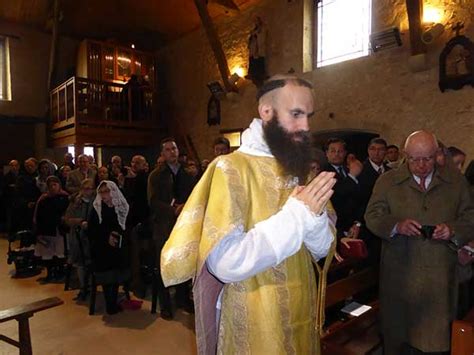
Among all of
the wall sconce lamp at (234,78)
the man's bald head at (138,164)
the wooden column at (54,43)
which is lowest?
the man's bald head at (138,164)

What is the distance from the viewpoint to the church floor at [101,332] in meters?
3.14

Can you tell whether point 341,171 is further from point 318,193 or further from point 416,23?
point 416,23

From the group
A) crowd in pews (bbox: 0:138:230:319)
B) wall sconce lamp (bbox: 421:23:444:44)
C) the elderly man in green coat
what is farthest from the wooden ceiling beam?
the elderly man in green coat

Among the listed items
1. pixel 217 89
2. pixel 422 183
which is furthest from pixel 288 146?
pixel 217 89

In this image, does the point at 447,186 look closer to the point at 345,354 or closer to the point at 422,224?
the point at 422,224

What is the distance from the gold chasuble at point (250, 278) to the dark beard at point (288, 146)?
0.12 ft

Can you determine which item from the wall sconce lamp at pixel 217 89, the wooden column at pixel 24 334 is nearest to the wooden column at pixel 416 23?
the wall sconce lamp at pixel 217 89

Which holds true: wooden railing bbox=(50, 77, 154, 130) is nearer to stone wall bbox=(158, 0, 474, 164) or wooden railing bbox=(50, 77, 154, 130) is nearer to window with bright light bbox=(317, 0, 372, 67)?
stone wall bbox=(158, 0, 474, 164)

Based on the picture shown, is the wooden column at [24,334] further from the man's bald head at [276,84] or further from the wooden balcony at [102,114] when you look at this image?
the wooden balcony at [102,114]

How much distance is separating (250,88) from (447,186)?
21.5 ft

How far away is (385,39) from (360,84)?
2.66 ft

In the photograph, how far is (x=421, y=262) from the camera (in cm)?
224

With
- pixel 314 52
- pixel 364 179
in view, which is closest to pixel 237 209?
pixel 364 179

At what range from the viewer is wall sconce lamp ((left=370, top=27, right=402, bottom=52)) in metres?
5.70
